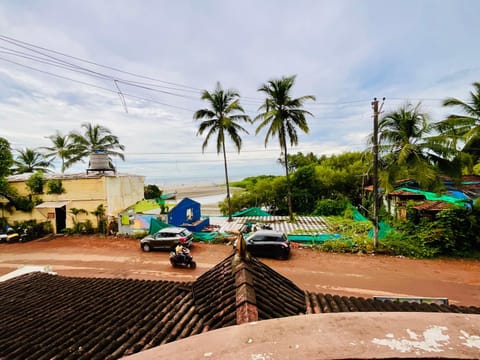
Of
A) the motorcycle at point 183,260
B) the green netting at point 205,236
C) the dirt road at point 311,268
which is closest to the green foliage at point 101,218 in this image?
the dirt road at point 311,268

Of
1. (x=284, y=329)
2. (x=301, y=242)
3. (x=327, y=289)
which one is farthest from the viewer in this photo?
(x=301, y=242)

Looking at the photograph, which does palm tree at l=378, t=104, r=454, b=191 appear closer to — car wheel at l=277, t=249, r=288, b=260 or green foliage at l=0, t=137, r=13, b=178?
car wheel at l=277, t=249, r=288, b=260

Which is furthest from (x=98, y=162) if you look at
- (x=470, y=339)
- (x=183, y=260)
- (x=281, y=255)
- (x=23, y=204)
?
(x=470, y=339)

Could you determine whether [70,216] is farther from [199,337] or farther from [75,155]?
[199,337]

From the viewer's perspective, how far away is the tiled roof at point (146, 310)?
9.43ft

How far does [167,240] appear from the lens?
1252cm

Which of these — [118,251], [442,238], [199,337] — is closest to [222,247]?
[118,251]

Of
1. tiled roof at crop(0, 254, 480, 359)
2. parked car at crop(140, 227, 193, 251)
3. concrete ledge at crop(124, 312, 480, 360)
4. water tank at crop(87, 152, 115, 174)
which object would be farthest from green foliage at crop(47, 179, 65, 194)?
concrete ledge at crop(124, 312, 480, 360)

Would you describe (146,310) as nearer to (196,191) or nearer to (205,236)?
(205,236)

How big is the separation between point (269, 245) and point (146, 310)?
7.99 metres

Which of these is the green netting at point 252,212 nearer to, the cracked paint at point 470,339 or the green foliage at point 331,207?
the green foliage at point 331,207

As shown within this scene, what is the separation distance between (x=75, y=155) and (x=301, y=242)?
23636mm

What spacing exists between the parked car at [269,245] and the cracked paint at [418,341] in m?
9.58

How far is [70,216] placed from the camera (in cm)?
1725
